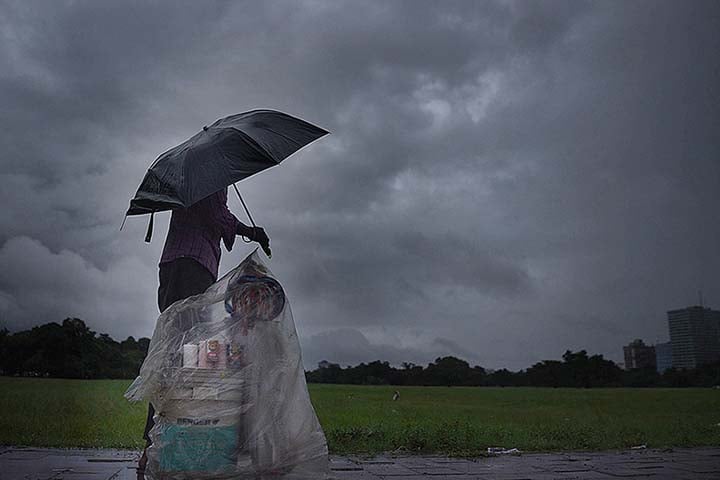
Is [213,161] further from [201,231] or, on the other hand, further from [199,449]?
[199,449]

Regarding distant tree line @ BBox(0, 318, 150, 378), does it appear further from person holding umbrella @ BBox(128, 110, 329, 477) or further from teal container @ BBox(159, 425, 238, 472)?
teal container @ BBox(159, 425, 238, 472)

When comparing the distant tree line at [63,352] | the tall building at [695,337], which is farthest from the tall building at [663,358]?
the distant tree line at [63,352]

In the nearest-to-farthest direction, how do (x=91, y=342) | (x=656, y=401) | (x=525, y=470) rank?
(x=525, y=470), (x=91, y=342), (x=656, y=401)

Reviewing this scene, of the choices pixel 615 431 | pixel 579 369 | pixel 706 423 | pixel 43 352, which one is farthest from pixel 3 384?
pixel 579 369

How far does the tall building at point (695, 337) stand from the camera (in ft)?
28.4

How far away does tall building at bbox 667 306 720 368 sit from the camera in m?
8.65

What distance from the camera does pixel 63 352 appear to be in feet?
22.5

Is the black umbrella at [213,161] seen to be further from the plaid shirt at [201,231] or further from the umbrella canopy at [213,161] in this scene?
the plaid shirt at [201,231]

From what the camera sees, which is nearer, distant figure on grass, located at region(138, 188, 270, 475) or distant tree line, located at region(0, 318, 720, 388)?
distant figure on grass, located at region(138, 188, 270, 475)

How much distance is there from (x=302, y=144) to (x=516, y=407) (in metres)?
10.6

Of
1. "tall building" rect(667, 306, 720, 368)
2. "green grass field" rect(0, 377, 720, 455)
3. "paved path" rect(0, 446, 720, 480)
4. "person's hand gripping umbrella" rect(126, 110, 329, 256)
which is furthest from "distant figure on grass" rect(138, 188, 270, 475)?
"tall building" rect(667, 306, 720, 368)

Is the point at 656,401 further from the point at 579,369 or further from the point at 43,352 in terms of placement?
the point at 43,352

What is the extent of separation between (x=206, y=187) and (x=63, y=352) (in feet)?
15.4

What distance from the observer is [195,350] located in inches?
110
